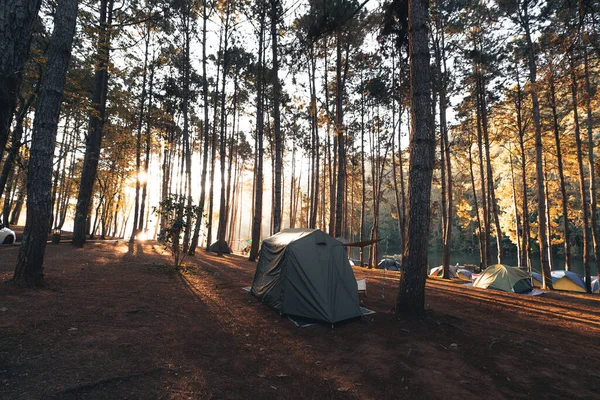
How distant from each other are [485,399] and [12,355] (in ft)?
19.0

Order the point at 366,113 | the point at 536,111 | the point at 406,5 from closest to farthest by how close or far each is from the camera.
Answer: the point at 406,5 < the point at 536,111 < the point at 366,113

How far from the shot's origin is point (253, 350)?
4348 mm

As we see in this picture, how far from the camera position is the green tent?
581 cm

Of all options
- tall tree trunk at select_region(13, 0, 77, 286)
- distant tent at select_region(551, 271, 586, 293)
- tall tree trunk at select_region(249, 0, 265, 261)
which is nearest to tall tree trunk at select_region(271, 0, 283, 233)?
tall tree trunk at select_region(249, 0, 265, 261)

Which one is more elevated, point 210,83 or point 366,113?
point 210,83

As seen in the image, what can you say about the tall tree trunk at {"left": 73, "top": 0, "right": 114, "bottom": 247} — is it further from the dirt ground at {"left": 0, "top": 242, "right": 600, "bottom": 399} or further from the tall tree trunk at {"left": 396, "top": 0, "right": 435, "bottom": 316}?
the tall tree trunk at {"left": 396, "top": 0, "right": 435, "bottom": 316}

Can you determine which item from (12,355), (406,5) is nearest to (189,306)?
(12,355)

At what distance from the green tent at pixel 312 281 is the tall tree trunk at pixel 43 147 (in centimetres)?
510

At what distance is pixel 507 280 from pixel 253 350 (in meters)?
11.5

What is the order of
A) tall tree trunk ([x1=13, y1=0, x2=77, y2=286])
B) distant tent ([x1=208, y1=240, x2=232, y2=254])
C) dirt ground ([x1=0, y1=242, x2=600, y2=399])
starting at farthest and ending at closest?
distant tent ([x1=208, y1=240, x2=232, y2=254]) → tall tree trunk ([x1=13, y1=0, x2=77, y2=286]) → dirt ground ([x1=0, y1=242, x2=600, y2=399])

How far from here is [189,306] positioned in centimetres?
610

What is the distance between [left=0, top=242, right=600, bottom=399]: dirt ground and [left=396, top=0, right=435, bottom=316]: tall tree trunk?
1.99ft

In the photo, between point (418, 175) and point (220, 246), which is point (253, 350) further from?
point (220, 246)

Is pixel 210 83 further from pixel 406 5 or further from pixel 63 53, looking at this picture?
pixel 406 5
